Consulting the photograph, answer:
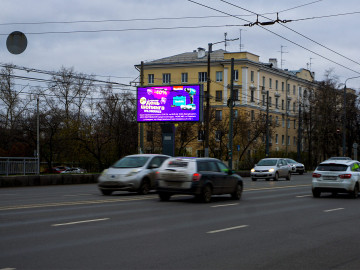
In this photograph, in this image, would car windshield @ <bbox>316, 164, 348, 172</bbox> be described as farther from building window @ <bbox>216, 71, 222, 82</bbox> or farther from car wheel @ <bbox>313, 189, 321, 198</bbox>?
building window @ <bbox>216, 71, 222, 82</bbox>

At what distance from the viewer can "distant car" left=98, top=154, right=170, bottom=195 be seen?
23.7 m

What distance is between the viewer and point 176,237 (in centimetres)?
1144

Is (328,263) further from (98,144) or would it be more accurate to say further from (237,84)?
(237,84)

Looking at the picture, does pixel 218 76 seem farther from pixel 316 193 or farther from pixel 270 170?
pixel 316 193

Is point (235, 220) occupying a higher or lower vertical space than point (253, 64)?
lower

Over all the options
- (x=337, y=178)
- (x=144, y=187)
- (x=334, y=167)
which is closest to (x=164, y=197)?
(x=144, y=187)

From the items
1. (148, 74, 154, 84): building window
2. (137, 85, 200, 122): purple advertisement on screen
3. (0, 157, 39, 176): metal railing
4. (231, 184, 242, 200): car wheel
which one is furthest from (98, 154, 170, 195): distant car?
(148, 74, 154, 84): building window

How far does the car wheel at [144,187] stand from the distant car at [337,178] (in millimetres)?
→ 6555

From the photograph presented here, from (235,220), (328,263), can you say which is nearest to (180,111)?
(235,220)

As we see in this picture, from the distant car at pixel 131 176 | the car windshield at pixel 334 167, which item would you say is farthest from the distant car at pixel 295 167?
the distant car at pixel 131 176

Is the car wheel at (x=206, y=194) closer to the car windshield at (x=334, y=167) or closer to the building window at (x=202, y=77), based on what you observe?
the car windshield at (x=334, y=167)

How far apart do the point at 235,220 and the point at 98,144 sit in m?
51.6

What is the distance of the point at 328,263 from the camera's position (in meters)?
8.95

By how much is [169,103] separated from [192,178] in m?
26.6
